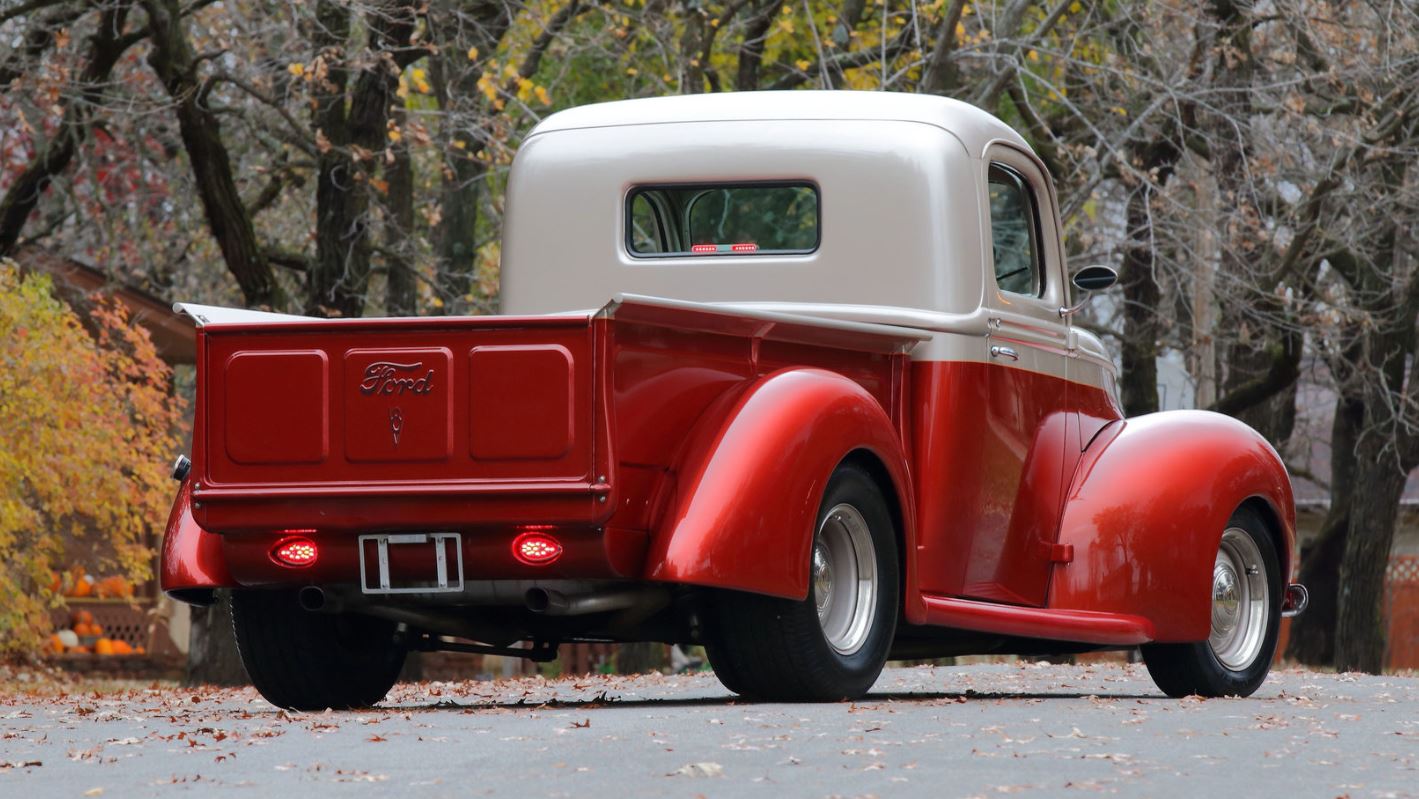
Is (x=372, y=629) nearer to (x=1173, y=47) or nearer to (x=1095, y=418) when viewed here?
(x=1095, y=418)

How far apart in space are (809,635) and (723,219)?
2.19 meters

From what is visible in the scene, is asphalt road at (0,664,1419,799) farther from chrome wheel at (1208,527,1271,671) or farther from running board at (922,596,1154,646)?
chrome wheel at (1208,527,1271,671)

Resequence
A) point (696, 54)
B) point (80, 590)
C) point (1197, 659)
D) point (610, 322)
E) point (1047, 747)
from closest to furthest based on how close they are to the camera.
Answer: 1. point (1047, 747)
2. point (610, 322)
3. point (1197, 659)
4. point (696, 54)
5. point (80, 590)

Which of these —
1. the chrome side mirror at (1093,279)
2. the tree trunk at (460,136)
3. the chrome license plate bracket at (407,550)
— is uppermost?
the tree trunk at (460,136)

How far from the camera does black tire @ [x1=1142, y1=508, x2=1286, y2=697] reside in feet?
32.1

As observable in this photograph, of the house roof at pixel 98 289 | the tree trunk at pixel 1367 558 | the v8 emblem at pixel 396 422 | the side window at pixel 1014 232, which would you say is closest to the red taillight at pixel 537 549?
the v8 emblem at pixel 396 422

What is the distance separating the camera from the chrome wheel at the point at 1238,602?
32.8 feet

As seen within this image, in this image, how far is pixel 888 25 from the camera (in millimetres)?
20609

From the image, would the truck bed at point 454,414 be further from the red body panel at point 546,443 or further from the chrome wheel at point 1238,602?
the chrome wheel at point 1238,602

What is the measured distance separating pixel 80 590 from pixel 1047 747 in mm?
18526

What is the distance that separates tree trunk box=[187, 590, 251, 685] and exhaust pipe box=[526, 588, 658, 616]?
30.7 ft

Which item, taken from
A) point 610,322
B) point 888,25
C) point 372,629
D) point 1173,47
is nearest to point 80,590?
point 888,25

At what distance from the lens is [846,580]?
27.2 ft

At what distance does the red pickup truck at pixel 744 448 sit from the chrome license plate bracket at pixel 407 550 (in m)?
0.01
